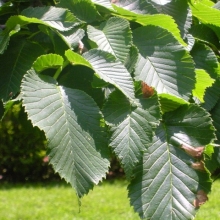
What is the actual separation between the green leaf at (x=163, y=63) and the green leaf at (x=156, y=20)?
0.03m

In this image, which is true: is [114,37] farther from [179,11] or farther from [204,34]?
[204,34]

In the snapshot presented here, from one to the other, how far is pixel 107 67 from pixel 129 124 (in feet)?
0.42

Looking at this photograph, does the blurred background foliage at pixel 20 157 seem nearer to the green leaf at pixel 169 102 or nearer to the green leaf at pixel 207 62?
the green leaf at pixel 207 62

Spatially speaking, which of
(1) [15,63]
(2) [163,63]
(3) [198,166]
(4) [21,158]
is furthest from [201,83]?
(4) [21,158]

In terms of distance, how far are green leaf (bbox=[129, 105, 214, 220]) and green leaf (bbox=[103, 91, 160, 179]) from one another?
2.2 inches

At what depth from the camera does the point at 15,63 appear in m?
1.08

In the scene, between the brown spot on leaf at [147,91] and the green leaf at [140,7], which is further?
the green leaf at [140,7]

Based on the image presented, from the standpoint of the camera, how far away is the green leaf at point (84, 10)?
1062mm

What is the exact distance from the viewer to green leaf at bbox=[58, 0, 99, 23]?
1.06 m

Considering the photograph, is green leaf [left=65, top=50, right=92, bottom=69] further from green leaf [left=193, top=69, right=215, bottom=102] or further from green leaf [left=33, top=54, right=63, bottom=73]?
green leaf [left=193, top=69, right=215, bottom=102]

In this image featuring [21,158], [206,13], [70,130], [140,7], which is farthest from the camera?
[21,158]

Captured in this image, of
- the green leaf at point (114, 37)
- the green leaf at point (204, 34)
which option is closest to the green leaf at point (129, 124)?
the green leaf at point (114, 37)

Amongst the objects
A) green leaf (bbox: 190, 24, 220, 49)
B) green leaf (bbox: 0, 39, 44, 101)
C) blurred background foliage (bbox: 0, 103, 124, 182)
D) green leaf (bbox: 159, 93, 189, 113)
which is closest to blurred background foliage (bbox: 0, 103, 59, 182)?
blurred background foliage (bbox: 0, 103, 124, 182)

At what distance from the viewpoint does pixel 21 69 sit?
3.51ft
